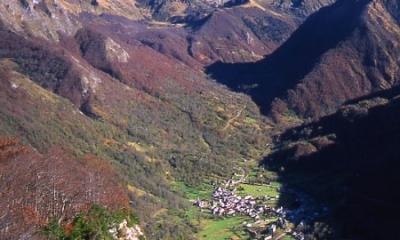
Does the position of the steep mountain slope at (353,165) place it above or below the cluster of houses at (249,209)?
above

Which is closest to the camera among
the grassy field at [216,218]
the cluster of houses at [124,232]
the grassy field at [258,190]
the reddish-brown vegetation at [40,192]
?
the reddish-brown vegetation at [40,192]

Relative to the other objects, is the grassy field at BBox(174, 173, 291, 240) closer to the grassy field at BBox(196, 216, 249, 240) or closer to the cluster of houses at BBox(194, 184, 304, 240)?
the grassy field at BBox(196, 216, 249, 240)

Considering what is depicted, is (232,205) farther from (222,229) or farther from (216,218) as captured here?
(222,229)

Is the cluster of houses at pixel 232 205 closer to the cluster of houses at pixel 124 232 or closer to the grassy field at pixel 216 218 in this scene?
the grassy field at pixel 216 218

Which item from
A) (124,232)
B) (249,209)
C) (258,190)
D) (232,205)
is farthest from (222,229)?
(124,232)

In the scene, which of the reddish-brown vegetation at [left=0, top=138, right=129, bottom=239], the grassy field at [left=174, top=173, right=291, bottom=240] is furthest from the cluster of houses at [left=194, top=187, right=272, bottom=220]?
the reddish-brown vegetation at [left=0, top=138, right=129, bottom=239]

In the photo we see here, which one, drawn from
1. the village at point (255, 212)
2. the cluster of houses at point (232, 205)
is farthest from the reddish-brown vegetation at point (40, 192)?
the cluster of houses at point (232, 205)
